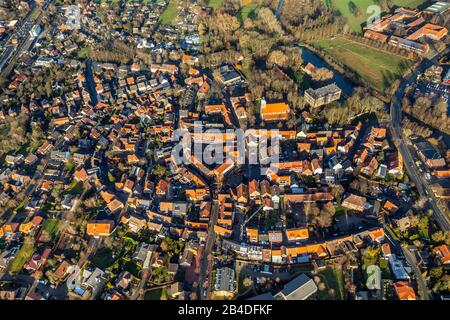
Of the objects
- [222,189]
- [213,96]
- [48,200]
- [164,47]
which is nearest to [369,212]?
[222,189]

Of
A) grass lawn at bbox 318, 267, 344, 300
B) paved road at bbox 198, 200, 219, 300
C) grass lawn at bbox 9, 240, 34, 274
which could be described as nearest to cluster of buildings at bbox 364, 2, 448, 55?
grass lawn at bbox 318, 267, 344, 300

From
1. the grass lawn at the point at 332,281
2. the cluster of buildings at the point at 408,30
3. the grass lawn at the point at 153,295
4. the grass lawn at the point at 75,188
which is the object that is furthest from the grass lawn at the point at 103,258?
the cluster of buildings at the point at 408,30

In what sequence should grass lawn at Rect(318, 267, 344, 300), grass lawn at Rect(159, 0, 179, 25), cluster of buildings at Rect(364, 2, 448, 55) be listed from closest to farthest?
grass lawn at Rect(318, 267, 344, 300), cluster of buildings at Rect(364, 2, 448, 55), grass lawn at Rect(159, 0, 179, 25)

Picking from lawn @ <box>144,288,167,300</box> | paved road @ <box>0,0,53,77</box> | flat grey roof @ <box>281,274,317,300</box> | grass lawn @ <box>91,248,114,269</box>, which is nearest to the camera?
flat grey roof @ <box>281,274,317,300</box>

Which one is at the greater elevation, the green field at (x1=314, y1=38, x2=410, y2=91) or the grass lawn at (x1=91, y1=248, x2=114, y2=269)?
the green field at (x1=314, y1=38, x2=410, y2=91)

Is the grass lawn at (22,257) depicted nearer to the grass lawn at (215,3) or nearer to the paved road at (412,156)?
the paved road at (412,156)

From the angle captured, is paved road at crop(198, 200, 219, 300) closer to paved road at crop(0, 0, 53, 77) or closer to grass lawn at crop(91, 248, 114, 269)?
grass lawn at crop(91, 248, 114, 269)
